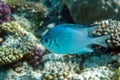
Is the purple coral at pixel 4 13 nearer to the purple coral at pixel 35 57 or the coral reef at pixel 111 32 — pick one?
the purple coral at pixel 35 57

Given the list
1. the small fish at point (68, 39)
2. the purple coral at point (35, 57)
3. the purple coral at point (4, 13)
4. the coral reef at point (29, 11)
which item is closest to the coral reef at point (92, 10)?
the coral reef at point (29, 11)

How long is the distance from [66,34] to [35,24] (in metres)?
3.61

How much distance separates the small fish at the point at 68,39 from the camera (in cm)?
274

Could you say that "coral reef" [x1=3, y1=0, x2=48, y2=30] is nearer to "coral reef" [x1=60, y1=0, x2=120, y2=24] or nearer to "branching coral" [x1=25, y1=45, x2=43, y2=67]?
"coral reef" [x1=60, y1=0, x2=120, y2=24]

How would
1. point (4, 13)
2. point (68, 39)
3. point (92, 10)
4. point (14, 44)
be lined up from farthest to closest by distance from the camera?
1. point (4, 13)
2. point (92, 10)
3. point (14, 44)
4. point (68, 39)

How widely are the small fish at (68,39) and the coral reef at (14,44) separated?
204 cm

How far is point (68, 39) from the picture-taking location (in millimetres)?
2820

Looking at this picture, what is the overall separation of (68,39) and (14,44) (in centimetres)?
231

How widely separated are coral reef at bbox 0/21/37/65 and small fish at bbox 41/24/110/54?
80.5 inches

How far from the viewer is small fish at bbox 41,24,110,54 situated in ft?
9.00

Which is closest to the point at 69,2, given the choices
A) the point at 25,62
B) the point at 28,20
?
the point at 28,20

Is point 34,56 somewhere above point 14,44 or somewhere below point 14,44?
below

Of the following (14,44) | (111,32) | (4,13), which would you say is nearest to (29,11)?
(4,13)

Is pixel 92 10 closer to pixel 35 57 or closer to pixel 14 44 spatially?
pixel 35 57
